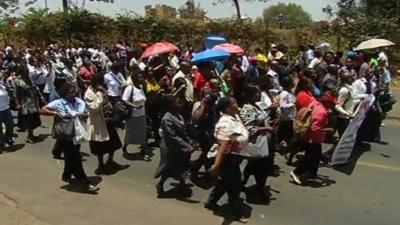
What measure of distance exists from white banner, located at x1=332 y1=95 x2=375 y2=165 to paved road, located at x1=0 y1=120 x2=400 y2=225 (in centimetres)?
23

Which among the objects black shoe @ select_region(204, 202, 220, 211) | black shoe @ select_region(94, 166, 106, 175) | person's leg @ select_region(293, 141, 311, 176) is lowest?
black shoe @ select_region(94, 166, 106, 175)

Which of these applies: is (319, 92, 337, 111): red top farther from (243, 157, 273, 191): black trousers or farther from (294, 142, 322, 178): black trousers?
(243, 157, 273, 191): black trousers

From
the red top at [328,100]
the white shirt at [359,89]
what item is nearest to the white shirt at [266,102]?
the red top at [328,100]

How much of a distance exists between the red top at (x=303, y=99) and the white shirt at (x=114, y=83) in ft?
10.8

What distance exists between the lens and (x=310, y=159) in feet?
29.5

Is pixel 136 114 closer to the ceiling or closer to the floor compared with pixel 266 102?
closer to the floor

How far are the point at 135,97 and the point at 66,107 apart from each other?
1.76 meters

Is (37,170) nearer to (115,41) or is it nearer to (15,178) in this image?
(15,178)

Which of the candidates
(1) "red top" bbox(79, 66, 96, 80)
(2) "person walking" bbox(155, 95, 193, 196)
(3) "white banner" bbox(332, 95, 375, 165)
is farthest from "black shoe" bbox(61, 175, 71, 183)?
(1) "red top" bbox(79, 66, 96, 80)

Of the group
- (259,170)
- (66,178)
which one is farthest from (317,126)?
(66,178)

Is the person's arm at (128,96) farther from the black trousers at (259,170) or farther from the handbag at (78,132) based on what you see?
the black trousers at (259,170)

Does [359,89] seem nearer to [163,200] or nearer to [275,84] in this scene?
[275,84]

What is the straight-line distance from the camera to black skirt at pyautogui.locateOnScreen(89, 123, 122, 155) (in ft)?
31.3

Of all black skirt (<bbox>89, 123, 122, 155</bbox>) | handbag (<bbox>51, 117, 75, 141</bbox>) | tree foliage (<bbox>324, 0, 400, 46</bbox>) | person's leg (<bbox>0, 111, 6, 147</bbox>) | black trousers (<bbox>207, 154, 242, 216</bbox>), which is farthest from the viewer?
tree foliage (<bbox>324, 0, 400, 46</bbox>)
